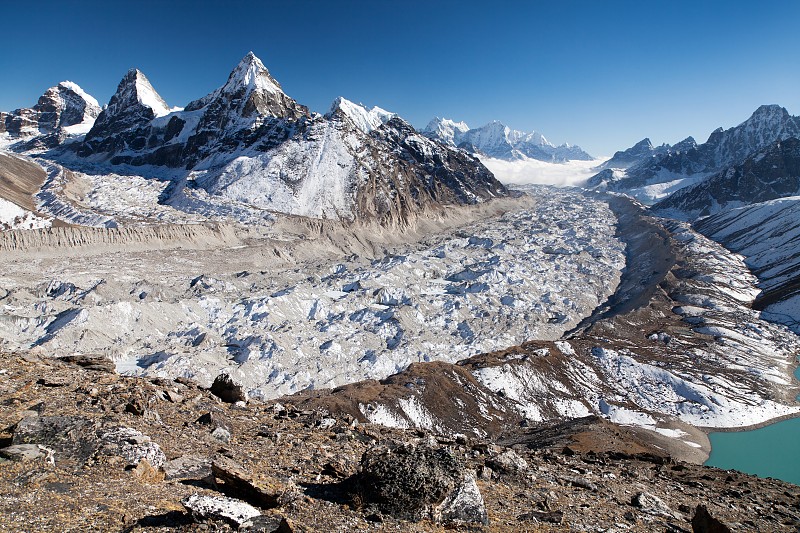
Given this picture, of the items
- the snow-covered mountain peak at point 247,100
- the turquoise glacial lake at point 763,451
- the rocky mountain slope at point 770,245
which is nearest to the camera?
the turquoise glacial lake at point 763,451

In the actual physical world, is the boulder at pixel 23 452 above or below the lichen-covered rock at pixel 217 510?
above

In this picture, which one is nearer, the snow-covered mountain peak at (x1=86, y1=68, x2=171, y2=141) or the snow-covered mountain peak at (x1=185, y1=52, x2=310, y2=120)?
the snow-covered mountain peak at (x1=185, y1=52, x2=310, y2=120)

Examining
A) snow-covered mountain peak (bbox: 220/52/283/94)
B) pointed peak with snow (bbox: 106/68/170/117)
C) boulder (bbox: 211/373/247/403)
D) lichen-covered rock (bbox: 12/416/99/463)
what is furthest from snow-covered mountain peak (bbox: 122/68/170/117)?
lichen-covered rock (bbox: 12/416/99/463)

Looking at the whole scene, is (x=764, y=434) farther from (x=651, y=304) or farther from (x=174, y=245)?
(x=174, y=245)

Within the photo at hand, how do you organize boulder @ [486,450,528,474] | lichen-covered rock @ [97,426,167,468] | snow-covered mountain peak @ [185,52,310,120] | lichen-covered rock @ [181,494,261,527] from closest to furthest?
lichen-covered rock @ [181,494,261,527], lichen-covered rock @ [97,426,167,468], boulder @ [486,450,528,474], snow-covered mountain peak @ [185,52,310,120]

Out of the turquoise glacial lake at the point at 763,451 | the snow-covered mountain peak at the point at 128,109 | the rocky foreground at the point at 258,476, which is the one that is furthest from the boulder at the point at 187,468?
the snow-covered mountain peak at the point at 128,109

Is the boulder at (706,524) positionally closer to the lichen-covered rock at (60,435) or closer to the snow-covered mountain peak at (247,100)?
the lichen-covered rock at (60,435)

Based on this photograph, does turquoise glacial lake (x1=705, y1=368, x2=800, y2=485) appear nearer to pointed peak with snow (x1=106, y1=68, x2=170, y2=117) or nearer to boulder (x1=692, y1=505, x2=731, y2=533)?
boulder (x1=692, y1=505, x2=731, y2=533)
